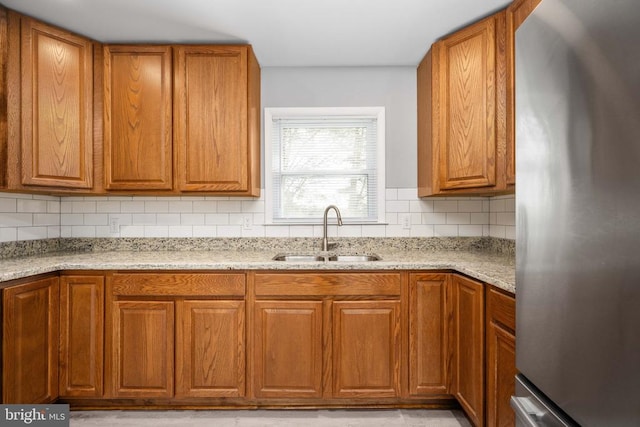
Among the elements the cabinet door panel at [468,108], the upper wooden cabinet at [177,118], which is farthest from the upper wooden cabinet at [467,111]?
the upper wooden cabinet at [177,118]

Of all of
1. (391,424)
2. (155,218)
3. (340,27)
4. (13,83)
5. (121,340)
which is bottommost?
(391,424)

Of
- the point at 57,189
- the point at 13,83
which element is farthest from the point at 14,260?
the point at 13,83

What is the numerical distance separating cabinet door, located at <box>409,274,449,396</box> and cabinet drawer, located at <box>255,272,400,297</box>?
0.18 m

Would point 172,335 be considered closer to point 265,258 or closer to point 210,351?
point 210,351

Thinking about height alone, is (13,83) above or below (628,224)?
above

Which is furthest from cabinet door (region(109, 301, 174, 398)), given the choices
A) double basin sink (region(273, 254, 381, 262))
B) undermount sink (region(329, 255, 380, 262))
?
undermount sink (region(329, 255, 380, 262))

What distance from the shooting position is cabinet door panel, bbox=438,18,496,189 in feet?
6.86

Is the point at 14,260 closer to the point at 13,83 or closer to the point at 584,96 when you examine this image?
the point at 13,83

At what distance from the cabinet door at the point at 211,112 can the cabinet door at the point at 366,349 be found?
1.15m

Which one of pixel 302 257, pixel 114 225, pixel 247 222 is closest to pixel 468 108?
pixel 302 257

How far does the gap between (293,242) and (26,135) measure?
5.85ft

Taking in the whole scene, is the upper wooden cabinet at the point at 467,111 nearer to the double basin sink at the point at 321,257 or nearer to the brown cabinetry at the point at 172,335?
the double basin sink at the point at 321,257

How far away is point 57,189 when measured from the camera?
2.27m

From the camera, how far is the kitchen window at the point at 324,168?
2.80 m
